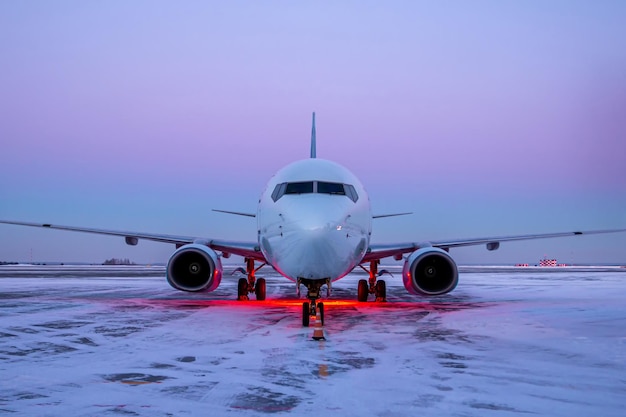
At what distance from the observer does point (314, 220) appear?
10.9 meters

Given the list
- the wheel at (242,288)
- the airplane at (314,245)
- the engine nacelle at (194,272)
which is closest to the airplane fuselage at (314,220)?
the airplane at (314,245)

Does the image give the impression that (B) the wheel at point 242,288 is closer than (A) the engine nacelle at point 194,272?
No

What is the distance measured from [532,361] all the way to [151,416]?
493 cm

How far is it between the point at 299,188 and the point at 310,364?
5.75 m

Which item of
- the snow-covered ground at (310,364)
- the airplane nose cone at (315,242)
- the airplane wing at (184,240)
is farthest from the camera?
the airplane wing at (184,240)

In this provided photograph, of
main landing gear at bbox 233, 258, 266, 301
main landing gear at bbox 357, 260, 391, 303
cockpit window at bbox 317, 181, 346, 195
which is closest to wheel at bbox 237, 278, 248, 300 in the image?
main landing gear at bbox 233, 258, 266, 301

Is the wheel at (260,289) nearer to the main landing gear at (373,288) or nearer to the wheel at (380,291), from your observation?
the main landing gear at (373,288)

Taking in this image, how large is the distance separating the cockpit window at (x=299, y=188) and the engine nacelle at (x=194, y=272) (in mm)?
3614

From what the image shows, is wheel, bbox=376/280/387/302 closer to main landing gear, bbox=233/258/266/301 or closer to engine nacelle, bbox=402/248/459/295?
engine nacelle, bbox=402/248/459/295

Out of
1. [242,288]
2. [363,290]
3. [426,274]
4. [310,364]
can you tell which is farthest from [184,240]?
[310,364]

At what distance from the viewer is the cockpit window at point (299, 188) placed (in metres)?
12.3

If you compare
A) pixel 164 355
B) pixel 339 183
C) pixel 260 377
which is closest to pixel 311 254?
pixel 339 183

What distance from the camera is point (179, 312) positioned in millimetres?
13953

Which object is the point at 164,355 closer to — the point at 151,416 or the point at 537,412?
the point at 151,416
